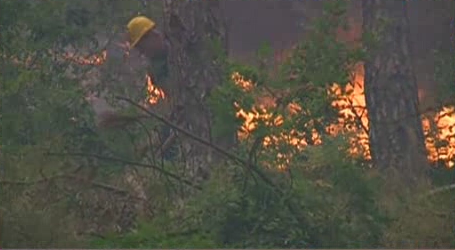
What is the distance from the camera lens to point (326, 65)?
9.32m

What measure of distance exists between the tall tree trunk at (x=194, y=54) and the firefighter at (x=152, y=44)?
577mm

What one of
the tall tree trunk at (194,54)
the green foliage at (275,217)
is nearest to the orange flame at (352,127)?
the green foliage at (275,217)

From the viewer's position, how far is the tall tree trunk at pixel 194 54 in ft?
36.8

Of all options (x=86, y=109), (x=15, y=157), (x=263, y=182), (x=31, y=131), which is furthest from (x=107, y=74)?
(x=263, y=182)

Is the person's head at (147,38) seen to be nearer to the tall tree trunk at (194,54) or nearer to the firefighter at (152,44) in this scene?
the firefighter at (152,44)

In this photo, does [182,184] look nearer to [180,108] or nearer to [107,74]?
[180,108]

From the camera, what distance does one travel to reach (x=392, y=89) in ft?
42.1

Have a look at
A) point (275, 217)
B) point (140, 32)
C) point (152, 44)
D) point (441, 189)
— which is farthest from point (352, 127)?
point (140, 32)

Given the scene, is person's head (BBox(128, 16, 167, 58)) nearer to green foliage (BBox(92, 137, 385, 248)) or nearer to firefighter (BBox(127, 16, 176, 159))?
firefighter (BBox(127, 16, 176, 159))

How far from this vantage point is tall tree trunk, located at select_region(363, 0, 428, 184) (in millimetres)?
12016

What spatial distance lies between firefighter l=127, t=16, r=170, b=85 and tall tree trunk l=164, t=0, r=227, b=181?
58cm

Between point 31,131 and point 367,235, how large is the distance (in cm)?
383

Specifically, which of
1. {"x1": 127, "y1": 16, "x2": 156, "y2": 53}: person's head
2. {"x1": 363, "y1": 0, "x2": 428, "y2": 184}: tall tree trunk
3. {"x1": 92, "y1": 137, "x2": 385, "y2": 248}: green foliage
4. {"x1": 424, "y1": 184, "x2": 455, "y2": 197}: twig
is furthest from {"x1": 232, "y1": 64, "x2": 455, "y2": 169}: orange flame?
{"x1": 127, "y1": 16, "x2": 156, "y2": 53}: person's head

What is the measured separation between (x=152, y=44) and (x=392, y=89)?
2919 millimetres
